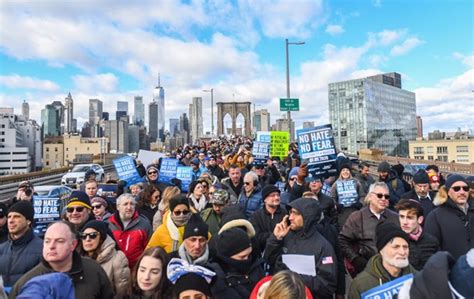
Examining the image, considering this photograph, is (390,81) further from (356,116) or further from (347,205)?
(347,205)

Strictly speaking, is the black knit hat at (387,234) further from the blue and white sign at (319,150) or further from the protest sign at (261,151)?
the protest sign at (261,151)

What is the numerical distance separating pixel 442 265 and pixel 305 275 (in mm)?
2130

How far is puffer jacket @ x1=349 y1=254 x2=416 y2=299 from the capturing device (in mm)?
3068

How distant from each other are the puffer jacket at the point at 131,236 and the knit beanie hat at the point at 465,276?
360 centimetres

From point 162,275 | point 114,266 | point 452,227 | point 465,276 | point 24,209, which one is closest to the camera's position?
point 465,276

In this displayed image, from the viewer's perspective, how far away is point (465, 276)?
155 cm

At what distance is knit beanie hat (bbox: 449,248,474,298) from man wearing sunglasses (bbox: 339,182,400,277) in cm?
286

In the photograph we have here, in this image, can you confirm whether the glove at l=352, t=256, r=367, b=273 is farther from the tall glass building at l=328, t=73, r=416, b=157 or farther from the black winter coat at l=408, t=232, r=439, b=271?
the tall glass building at l=328, t=73, r=416, b=157

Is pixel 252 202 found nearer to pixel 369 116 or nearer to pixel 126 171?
pixel 126 171

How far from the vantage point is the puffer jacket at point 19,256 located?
3754mm

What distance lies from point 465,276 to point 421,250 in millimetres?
2552

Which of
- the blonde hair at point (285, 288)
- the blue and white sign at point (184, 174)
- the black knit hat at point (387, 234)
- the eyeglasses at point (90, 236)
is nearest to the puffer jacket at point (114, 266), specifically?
the eyeglasses at point (90, 236)

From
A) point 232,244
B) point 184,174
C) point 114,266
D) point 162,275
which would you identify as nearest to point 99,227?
point 114,266

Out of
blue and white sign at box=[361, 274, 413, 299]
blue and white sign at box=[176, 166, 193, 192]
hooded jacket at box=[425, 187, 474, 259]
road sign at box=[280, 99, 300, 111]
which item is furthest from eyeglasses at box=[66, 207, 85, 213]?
road sign at box=[280, 99, 300, 111]
